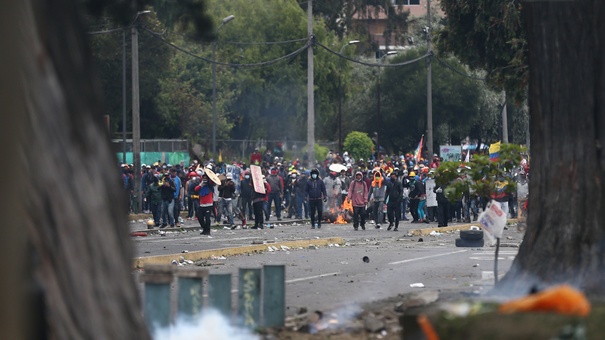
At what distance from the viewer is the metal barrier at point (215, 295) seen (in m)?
9.52

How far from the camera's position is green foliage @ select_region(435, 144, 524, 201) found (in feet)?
45.4

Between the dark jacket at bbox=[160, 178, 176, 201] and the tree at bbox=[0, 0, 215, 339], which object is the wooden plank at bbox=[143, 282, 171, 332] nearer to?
the tree at bbox=[0, 0, 215, 339]

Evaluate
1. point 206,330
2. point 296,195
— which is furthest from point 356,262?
point 296,195

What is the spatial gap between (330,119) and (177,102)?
17.3 meters

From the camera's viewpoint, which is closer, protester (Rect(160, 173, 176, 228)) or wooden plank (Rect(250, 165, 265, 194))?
wooden plank (Rect(250, 165, 265, 194))

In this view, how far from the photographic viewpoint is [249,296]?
34.7 feet

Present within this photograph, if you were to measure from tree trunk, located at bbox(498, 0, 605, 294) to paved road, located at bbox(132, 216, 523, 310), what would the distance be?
157 cm

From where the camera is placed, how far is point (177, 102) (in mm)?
65500

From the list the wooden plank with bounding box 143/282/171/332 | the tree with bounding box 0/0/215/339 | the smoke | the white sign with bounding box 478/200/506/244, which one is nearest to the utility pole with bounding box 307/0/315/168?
the white sign with bounding box 478/200/506/244

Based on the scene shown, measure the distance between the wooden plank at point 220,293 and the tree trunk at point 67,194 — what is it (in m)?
3.74

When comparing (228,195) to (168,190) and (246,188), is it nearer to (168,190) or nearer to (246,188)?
(168,190)

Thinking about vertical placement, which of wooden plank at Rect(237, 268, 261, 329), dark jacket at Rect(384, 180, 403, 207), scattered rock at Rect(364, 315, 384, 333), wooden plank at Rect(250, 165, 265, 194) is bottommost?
scattered rock at Rect(364, 315, 384, 333)

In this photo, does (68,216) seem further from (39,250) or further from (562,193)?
(562,193)

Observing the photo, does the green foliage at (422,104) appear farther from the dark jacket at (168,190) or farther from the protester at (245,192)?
the dark jacket at (168,190)
